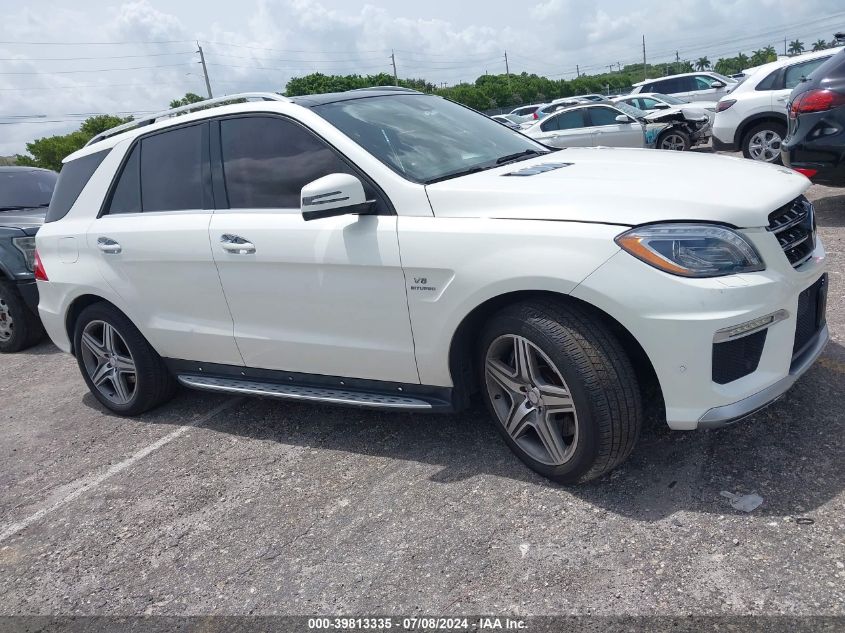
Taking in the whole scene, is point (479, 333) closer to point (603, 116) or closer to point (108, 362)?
point (108, 362)

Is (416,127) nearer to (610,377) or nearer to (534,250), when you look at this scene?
(534,250)

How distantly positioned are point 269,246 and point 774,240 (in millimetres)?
2284

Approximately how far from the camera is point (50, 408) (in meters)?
5.36

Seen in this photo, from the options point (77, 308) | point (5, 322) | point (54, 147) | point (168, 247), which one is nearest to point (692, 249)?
point (168, 247)

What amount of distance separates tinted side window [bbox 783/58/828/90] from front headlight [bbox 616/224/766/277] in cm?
825

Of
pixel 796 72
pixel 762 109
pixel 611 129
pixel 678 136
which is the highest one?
pixel 796 72

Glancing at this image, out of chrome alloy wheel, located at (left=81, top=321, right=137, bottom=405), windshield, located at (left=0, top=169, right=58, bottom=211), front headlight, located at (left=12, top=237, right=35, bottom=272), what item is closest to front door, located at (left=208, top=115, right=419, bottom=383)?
chrome alloy wheel, located at (left=81, top=321, right=137, bottom=405)

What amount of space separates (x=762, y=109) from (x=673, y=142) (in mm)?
4471

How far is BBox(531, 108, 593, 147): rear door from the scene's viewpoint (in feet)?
46.9

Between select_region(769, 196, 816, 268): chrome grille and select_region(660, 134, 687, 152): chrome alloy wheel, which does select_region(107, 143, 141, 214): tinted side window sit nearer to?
select_region(769, 196, 816, 268): chrome grille

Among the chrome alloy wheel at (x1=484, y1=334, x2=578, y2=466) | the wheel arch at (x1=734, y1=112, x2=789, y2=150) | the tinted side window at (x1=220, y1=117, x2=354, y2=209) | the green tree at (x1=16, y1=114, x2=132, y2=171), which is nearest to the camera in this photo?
the chrome alloy wheel at (x1=484, y1=334, x2=578, y2=466)

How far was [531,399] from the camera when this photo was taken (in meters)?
3.07

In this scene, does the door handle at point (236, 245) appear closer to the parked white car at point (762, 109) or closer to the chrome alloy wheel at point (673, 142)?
the parked white car at point (762, 109)

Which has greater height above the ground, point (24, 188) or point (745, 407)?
point (24, 188)
